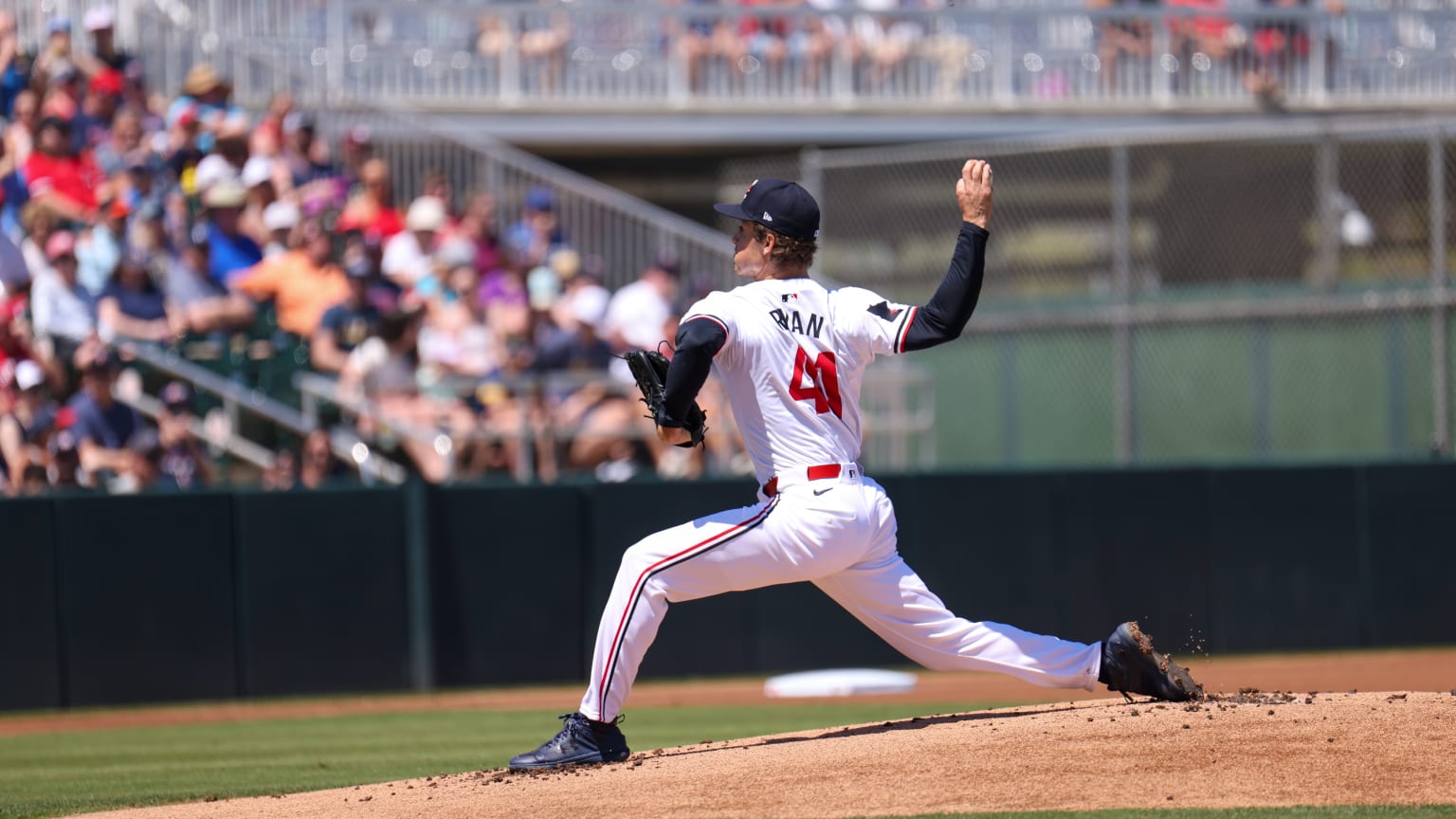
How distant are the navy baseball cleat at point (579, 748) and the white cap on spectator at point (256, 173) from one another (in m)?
8.65

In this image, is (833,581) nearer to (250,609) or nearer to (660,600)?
(660,600)

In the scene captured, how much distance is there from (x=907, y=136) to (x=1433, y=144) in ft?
24.4

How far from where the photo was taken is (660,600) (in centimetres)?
601

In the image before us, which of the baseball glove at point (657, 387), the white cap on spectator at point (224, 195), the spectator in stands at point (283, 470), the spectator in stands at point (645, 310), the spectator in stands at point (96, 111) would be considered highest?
the spectator in stands at point (96, 111)

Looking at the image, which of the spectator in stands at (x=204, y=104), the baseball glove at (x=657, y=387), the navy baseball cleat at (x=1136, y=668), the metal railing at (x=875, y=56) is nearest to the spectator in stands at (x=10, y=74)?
the spectator in stands at (x=204, y=104)

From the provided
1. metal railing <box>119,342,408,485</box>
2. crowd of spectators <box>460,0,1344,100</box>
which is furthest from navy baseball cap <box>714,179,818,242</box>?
crowd of spectators <box>460,0,1344,100</box>

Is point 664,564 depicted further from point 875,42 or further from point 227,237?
point 875,42

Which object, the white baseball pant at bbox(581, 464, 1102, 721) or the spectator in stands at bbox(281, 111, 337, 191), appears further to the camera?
the spectator in stands at bbox(281, 111, 337, 191)

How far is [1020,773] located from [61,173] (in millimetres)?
10290

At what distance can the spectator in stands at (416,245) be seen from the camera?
1416 centimetres

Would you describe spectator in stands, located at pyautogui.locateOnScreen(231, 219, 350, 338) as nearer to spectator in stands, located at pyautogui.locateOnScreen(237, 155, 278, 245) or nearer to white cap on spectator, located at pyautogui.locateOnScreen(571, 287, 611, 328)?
spectator in stands, located at pyautogui.locateOnScreen(237, 155, 278, 245)

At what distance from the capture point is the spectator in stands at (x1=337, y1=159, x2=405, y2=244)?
14.5 m

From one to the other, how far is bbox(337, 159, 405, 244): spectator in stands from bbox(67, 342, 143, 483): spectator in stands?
9.67ft

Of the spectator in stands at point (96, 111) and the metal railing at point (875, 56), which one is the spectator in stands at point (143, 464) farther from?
the metal railing at point (875, 56)
